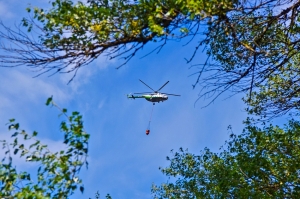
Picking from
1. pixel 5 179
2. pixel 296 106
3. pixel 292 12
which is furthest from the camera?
pixel 296 106

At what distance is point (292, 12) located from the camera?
7.72 m

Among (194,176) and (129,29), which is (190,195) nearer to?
(194,176)

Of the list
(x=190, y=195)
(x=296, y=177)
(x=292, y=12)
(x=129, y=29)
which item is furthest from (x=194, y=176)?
(x=129, y=29)

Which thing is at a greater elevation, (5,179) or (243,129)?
(243,129)

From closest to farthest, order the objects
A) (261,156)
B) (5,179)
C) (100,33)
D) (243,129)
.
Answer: (5,179) → (100,33) → (261,156) → (243,129)

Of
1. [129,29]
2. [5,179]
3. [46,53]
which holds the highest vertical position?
[129,29]

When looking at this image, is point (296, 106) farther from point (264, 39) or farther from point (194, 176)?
point (194, 176)

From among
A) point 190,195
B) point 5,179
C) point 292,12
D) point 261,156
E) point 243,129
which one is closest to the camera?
point 5,179

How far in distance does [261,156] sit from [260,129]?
32.4 inches

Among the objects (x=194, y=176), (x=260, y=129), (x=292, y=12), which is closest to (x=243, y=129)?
(x=260, y=129)

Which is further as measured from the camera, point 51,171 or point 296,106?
point 296,106

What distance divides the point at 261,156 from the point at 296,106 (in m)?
1.94

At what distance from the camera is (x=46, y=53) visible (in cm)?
628

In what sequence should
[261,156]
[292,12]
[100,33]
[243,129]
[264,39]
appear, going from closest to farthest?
[100,33], [292,12], [264,39], [261,156], [243,129]
